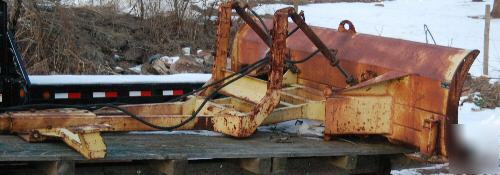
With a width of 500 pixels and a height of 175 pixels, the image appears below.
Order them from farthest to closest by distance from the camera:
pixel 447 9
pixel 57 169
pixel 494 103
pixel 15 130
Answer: pixel 447 9 → pixel 494 103 → pixel 15 130 → pixel 57 169

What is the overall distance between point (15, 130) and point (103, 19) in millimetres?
8170

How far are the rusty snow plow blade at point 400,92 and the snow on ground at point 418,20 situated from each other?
783 cm

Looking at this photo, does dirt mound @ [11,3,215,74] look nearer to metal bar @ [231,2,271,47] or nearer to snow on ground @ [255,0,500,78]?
snow on ground @ [255,0,500,78]

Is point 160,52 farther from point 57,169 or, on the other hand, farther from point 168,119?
point 57,169

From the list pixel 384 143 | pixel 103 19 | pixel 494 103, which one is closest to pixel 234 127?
pixel 384 143

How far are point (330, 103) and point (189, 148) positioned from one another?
100 centimetres

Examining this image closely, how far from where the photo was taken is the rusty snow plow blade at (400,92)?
202 inches

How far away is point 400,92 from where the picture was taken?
5395 millimetres

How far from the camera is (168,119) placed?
5.30m

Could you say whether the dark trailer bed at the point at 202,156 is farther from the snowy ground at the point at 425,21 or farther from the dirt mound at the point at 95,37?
the dirt mound at the point at 95,37

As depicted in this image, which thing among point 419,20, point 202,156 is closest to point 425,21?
point 419,20

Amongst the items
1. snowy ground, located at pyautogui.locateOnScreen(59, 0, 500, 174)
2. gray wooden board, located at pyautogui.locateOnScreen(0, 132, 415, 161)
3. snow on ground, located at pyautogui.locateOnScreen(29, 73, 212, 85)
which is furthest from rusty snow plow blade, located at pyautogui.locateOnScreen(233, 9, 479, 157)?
snowy ground, located at pyautogui.locateOnScreen(59, 0, 500, 174)

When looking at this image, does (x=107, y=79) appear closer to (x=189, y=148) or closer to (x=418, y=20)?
(x=189, y=148)

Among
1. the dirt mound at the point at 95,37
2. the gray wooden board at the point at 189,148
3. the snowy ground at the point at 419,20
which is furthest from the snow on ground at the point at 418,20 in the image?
the gray wooden board at the point at 189,148
